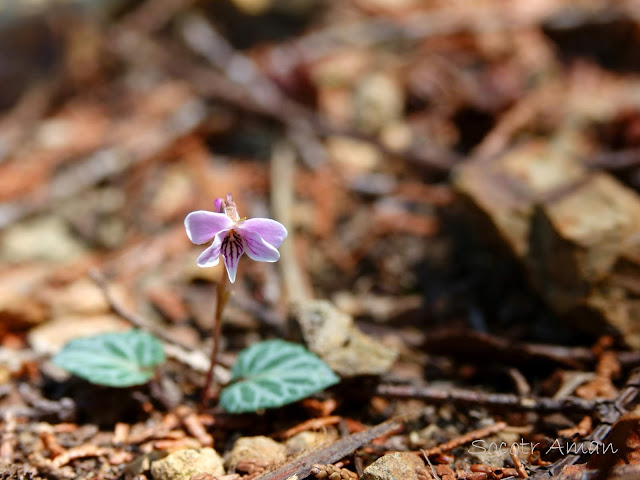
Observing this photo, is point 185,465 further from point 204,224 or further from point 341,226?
point 341,226

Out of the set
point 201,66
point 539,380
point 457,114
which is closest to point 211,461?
point 539,380

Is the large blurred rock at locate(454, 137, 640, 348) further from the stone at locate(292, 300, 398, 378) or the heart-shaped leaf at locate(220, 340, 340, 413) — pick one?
the heart-shaped leaf at locate(220, 340, 340, 413)

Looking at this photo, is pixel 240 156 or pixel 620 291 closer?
pixel 620 291

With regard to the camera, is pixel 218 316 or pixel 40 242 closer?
pixel 218 316

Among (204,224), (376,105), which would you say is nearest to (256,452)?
(204,224)

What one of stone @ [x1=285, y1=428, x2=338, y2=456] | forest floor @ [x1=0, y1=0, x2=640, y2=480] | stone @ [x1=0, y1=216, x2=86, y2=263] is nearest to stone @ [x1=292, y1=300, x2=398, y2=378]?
forest floor @ [x1=0, y1=0, x2=640, y2=480]

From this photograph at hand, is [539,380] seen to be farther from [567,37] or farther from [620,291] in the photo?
[567,37]

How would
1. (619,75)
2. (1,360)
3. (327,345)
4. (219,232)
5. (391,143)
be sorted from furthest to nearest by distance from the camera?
(619,75)
(391,143)
(1,360)
(327,345)
(219,232)
